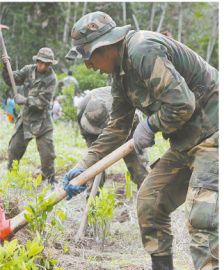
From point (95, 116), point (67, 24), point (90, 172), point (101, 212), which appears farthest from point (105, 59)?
point (67, 24)

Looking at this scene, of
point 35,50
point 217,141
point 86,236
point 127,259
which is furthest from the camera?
point 35,50

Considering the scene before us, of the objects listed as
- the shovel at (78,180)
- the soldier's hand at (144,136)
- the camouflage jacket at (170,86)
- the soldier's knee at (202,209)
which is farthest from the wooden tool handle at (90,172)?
the soldier's knee at (202,209)

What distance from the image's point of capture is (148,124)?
11.6 feet

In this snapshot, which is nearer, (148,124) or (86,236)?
(148,124)

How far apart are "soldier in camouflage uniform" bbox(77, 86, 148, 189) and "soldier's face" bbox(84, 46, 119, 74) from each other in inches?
83.5

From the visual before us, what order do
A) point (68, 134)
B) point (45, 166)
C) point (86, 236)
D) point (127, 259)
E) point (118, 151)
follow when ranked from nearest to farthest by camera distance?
point (118, 151) → point (127, 259) → point (86, 236) → point (45, 166) → point (68, 134)

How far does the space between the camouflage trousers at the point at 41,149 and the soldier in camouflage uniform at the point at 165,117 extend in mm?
3916

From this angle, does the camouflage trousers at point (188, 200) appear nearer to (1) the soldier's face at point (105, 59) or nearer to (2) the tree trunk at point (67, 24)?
(1) the soldier's face at point (105, 59)

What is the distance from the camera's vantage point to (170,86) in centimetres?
322

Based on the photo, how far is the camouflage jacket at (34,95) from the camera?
25.7ft

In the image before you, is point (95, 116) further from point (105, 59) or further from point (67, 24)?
point (67, 24)

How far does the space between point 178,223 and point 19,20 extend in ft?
64.0

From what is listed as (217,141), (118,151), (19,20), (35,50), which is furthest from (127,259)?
(19,20)
